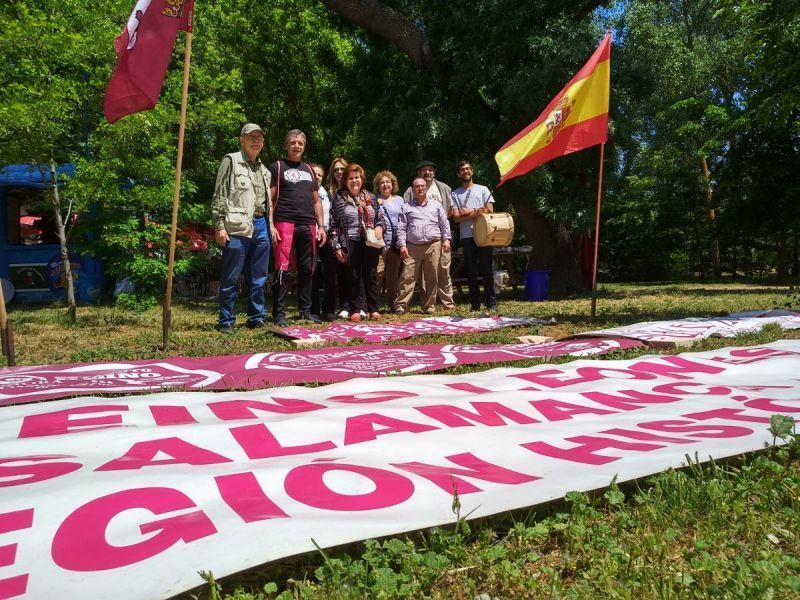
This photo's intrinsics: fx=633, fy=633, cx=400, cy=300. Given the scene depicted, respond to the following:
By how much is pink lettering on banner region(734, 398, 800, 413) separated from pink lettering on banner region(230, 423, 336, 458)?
6.43 ft

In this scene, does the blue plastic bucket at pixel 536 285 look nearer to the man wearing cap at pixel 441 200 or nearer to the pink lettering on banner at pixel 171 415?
the man wearing cap at pixel 441 200

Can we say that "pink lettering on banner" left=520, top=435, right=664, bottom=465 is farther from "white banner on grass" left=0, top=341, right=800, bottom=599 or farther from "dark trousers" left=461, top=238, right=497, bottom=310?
"dark trousers" left=461, top=238, right=497, bottom=310

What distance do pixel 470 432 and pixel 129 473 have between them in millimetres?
1235

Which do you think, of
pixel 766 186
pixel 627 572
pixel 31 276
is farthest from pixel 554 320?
pixel 766 186

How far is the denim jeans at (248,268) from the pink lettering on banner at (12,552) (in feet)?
16.7

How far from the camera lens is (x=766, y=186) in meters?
19.1

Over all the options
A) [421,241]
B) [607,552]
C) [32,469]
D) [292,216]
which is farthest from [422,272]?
[607,552]

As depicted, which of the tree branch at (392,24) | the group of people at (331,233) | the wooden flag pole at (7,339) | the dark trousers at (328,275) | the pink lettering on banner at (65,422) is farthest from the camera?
the tree branch at (392,24)

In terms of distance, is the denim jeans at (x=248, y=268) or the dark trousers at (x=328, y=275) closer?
the denim jeans at (x=248, y=268)

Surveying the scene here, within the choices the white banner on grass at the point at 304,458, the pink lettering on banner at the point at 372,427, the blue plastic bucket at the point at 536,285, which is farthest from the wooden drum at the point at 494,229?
the pink lettering on banner at the point at 372,427

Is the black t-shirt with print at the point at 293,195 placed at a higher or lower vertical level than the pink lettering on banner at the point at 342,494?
higher

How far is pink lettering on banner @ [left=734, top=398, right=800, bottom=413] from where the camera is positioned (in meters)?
2.83

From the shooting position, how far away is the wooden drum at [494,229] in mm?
8477

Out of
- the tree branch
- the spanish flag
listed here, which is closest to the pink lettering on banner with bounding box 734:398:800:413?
the spanish flag
